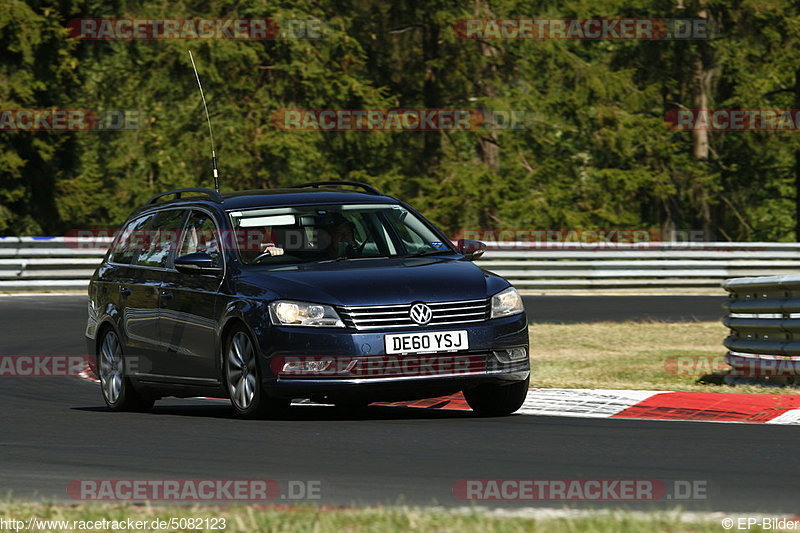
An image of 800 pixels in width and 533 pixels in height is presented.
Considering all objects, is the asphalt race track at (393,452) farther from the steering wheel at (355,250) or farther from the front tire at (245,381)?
the steering wheel at (355,250)

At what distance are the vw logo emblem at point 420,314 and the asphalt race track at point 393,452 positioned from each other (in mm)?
657

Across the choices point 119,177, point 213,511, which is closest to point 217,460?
point 213,511

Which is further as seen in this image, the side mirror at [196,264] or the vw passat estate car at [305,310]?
the side mirror at [196,264]

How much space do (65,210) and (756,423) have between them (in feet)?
89.7

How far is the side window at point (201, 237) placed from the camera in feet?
35.0

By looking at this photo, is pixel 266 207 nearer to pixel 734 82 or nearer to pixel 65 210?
pixel 65 210

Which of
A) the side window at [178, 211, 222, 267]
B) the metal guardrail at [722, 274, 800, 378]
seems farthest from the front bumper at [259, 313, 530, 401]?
the metal guardrail at [722, 274, 800, 378]

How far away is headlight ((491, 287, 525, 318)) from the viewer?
32.4 ft

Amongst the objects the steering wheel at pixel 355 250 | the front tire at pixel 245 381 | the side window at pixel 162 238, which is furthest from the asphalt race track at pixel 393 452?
the side window at pixel 162 238

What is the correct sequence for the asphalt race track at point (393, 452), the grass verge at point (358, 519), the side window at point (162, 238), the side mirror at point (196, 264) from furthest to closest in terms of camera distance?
the side window at point (162, 238) → the side mirror at point (196, 264) → the asphalt race track at point (393, 452) → the grass verge at point (358, 519)

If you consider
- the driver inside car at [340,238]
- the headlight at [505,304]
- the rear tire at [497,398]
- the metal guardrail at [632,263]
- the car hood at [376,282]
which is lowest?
the metal guardrail at [632,263]

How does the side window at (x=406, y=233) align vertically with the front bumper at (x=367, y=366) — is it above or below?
above

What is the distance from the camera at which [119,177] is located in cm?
3994

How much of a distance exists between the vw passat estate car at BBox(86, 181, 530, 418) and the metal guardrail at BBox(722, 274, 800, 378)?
2733 millimetres
